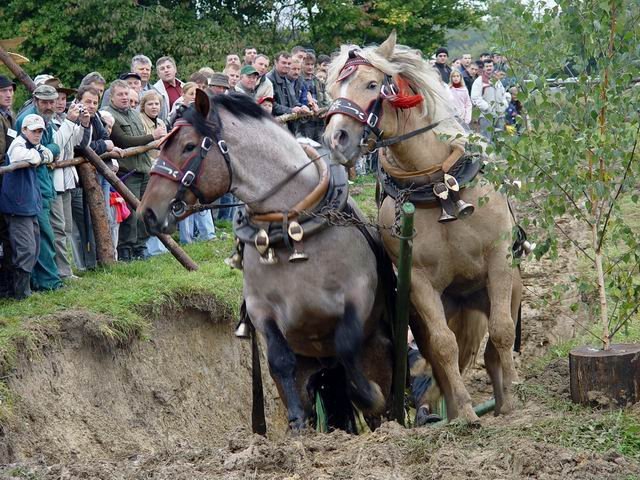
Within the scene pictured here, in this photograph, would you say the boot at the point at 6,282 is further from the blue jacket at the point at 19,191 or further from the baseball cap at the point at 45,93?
the baseball cap at the point at 45,93

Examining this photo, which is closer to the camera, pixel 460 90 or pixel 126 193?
pixel 126 193

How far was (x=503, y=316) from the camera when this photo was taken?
6711 mm

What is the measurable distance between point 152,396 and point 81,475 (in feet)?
→ 11.3

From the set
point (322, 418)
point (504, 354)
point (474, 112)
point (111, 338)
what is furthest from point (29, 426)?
point (474, 112)

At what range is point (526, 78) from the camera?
5.89 metres

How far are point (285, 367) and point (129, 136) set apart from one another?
4.55 m

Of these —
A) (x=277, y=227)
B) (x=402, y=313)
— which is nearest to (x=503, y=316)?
(x=402, y=313)

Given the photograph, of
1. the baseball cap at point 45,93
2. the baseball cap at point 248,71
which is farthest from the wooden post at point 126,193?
the baseball cap at point 248,71

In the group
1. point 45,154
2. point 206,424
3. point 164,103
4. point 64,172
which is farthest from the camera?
point 164,103

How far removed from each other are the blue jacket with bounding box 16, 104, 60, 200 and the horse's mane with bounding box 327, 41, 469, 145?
10.3ft

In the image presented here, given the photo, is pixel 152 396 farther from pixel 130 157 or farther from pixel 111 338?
pixel 130 157

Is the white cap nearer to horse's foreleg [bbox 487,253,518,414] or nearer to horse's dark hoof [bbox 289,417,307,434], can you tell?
horse's dark hoof [bbox 289,417,307,434]

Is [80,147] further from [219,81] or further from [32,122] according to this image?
[219,81]

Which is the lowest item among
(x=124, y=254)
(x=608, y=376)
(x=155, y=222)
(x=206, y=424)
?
(x=206, y=424)
